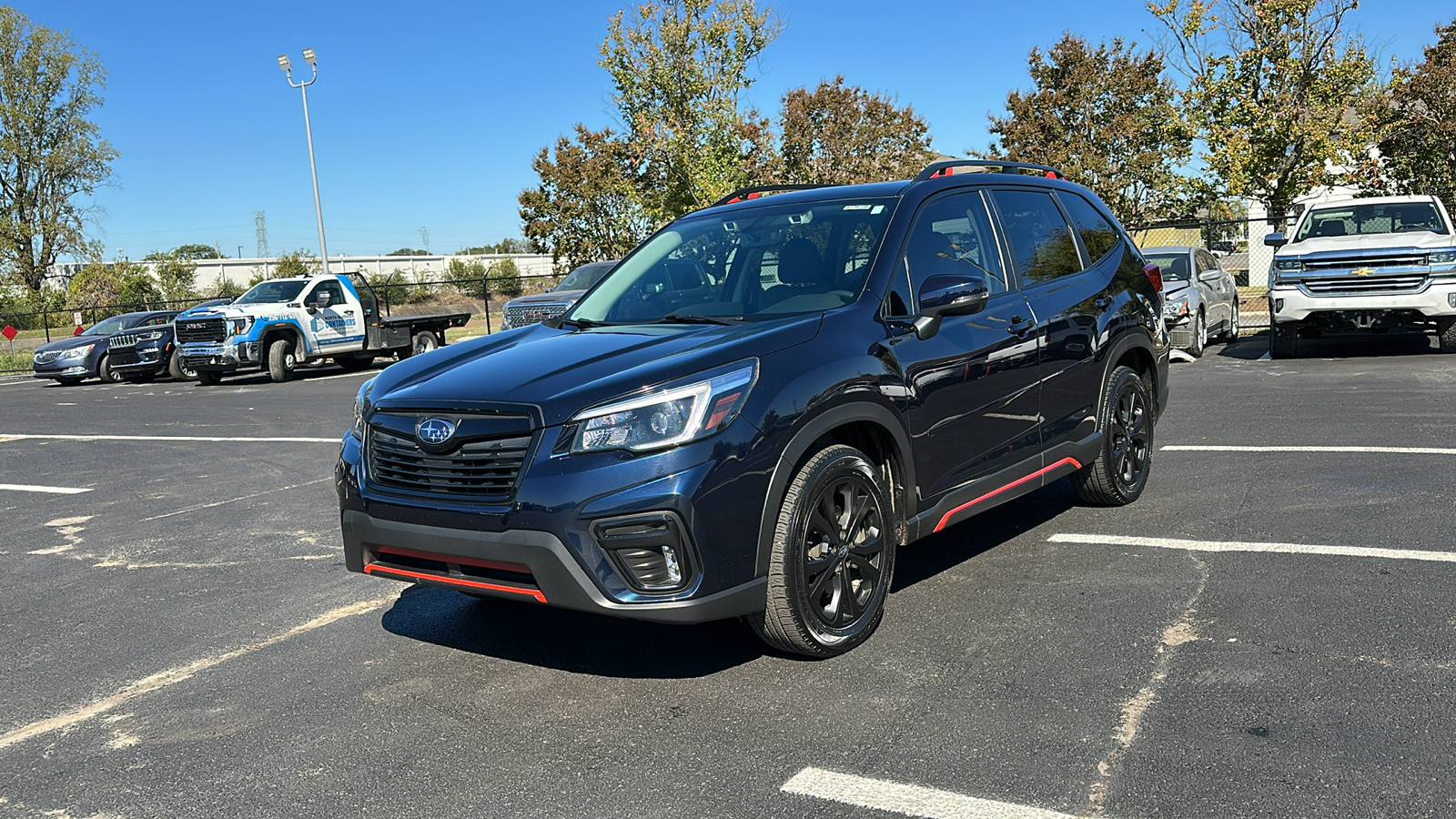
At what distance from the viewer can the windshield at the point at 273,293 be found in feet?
73.3

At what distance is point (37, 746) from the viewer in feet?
13.1

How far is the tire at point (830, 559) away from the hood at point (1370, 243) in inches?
452

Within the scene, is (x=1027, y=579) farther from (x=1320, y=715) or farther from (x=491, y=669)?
(x=491, y=669)

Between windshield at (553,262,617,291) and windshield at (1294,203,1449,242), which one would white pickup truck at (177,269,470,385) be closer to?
A: windshield at (553,262,617,291)

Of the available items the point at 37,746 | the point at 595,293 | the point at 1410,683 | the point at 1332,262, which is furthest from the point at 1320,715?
the point at 1332,262

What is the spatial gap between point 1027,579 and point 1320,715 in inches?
69.2

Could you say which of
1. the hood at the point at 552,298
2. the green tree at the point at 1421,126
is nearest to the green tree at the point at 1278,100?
the green tree at the point at 1421,126

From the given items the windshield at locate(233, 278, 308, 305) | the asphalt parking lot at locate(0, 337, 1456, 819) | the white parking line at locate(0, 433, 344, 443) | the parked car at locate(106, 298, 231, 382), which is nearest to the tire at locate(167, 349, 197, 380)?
the parked car at locate(106, 298, 231, 382)

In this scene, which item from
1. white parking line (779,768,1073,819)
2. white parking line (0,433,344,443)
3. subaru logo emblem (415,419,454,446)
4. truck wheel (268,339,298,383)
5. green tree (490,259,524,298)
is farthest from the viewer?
green tree (490,259,524,298)

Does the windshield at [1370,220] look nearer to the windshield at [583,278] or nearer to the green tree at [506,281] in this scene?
the windshield at [583,278]

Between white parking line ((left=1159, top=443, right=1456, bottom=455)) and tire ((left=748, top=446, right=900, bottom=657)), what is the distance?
15.4 feet

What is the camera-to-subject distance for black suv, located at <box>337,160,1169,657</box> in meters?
3.94

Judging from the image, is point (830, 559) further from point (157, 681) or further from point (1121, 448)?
point (1121, 448)

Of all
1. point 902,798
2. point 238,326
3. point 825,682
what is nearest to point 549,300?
point 238,326
